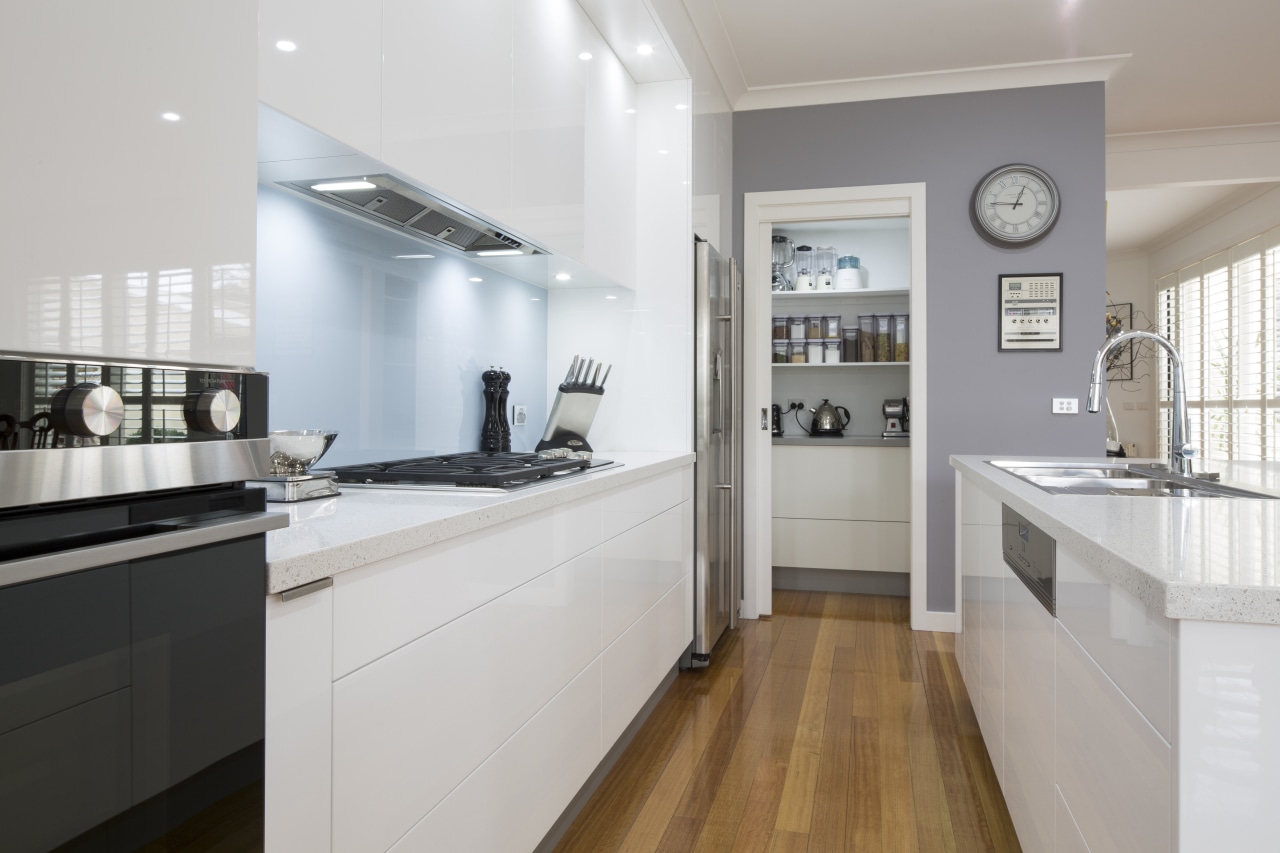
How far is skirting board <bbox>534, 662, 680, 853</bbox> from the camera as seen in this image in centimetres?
187

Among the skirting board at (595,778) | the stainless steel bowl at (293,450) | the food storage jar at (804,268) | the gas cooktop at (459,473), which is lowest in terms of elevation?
the skirting board at (595,778)

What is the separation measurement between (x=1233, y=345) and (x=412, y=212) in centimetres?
675

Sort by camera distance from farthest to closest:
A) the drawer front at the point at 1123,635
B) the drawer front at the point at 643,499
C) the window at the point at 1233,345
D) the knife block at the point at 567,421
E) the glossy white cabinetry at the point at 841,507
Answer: the window at the point at 1233,345
the glossy white cabinetry at the point at 841,507
the knife block at the point at 567,421
the drawer front at the point at 643,499
the drawer front at the point at 1123,635

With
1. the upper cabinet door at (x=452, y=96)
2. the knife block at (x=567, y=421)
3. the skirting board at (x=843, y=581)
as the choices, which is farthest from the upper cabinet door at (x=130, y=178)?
the skirting board at (x=843, y=581)

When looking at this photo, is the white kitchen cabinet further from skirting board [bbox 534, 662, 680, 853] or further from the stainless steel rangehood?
the stainless steel rangehood

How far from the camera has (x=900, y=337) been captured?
4.98 m

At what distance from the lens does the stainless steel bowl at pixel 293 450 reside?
144cm

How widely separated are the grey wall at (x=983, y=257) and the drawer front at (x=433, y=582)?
271 cm

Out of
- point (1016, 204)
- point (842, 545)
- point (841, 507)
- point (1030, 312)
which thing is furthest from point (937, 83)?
point (842, 545)

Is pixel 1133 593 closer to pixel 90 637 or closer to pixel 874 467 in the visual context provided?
pixel 90 637

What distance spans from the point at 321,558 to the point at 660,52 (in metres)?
2.52

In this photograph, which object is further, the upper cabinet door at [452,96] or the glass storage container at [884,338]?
the glass storage container at [884,338]

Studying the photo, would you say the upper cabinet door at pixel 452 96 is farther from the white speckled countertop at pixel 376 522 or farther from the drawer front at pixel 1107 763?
the drawer front at pixel 1107 763

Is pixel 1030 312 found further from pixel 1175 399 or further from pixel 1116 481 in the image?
pixel 1175 399
